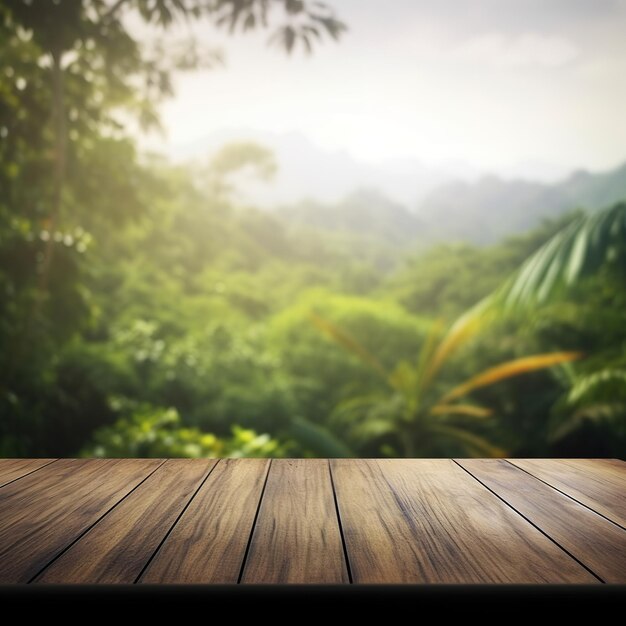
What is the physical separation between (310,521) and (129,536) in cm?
34

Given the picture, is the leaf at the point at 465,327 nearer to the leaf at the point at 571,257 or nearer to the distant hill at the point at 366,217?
the leaf at the point at 571,257

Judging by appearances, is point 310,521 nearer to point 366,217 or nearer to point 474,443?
point 474,443

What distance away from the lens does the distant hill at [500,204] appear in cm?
655

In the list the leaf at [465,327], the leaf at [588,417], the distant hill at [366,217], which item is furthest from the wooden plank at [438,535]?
the distant hill at [366,217]

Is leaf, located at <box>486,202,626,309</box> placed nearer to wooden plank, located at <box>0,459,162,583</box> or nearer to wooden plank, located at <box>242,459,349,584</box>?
wooden plank, located at <box>242,459,349,584</box>

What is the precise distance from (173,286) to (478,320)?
12.8ft

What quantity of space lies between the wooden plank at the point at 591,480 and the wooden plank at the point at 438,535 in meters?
0.21

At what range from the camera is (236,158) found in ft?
22.8

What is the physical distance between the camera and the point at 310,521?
3.53 feet

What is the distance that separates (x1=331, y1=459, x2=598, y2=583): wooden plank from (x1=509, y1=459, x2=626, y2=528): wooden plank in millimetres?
211

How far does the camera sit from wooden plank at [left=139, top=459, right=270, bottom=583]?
33.0 inches

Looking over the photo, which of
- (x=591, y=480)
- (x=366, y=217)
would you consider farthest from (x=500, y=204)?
(x=591, y=480)

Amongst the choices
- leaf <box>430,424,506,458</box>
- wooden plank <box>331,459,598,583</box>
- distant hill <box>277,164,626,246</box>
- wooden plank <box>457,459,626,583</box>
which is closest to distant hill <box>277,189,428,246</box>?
distant hill <box>277,164,626,246</box>

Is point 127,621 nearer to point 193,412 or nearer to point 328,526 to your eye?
point 328,526
